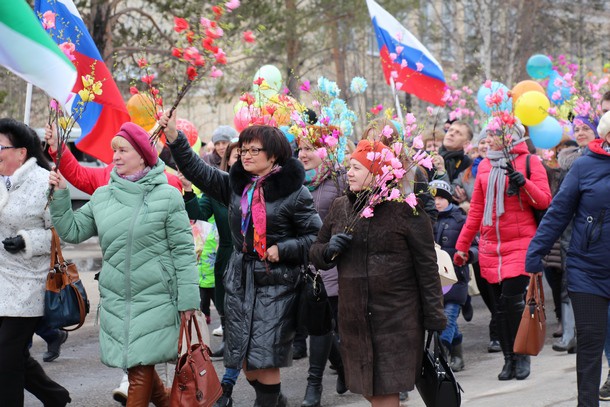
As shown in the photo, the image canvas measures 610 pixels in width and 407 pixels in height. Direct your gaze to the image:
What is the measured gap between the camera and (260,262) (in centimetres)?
592

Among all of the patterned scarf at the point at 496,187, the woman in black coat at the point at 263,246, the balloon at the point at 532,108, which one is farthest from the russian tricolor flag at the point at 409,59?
the woman in black coat at the point at 263,246

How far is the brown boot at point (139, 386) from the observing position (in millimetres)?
5754

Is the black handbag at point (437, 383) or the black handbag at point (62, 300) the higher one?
the black handbag at point (62, 300)

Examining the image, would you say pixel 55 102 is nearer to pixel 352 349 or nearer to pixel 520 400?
pixel 352 349

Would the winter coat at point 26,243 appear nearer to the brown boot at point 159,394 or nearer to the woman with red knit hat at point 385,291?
the brown boot at point 159,394

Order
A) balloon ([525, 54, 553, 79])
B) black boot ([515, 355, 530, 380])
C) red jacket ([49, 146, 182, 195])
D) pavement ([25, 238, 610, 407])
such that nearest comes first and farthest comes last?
red jacket ([49, 146, 182, 195]) → pavement ([25, 238, 610, 407]) → black boot ([515, 355, 530, 380]) → balloon ([525, 54, 553, 79])

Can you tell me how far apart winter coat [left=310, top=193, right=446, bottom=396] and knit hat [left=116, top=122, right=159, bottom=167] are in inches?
50.9

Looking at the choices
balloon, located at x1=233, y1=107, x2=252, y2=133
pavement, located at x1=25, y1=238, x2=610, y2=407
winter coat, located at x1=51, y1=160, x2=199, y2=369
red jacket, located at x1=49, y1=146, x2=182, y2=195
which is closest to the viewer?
winter coat, located at x1=51, y1=160, x2=199, y2=369

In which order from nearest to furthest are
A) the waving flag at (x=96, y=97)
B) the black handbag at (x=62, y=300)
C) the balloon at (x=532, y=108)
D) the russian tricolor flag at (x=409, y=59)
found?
the black handbag at (x=62, y=300) → the waving flag at (x=96, y=97) → the russian tricolor flag at (x=409, y=59) → the balloon at (x=532, y=108)

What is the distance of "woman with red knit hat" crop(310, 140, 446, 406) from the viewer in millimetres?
5391

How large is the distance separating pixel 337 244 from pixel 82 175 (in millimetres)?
2063

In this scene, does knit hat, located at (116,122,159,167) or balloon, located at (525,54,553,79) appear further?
balloon, located at (525,54,553,79)

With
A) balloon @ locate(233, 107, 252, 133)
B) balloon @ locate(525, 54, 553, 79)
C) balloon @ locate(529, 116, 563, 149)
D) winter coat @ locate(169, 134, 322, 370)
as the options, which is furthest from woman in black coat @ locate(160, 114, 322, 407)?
balloon @ locate(525, 54, 553, 79)

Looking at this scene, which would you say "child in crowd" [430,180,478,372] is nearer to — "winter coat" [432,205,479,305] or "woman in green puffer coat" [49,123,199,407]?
"winter coat" [432,205,479,305]
